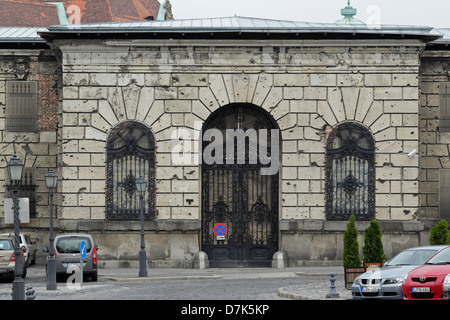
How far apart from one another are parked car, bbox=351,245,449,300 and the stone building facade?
13596mm

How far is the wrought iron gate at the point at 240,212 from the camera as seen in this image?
41406mm

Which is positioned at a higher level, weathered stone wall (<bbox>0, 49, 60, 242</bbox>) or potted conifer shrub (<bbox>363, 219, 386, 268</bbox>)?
weathered stone wall (<bbox>0, 49, 60, 242</bbox>)

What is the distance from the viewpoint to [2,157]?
43.2 meters

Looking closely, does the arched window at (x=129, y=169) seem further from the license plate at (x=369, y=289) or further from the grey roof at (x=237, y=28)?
the license plate at (x=369, y=289)

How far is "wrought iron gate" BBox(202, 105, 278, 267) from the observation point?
41.4 m

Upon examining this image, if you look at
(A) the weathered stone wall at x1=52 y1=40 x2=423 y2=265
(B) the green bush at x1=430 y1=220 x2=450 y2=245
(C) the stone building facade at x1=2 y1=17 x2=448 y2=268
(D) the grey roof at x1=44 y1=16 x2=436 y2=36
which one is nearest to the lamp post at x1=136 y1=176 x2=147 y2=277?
(C) the stone building facade at x1=2 y1=17 x2=448 y2=268

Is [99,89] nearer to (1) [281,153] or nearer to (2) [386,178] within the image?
(1) [281,153]

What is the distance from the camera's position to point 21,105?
43.2 metres

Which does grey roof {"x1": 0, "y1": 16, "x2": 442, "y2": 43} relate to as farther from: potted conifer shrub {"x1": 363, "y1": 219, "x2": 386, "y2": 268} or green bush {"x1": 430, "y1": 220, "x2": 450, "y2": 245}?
green bush {"x1": 430, "y1": 220, "x2": 450, "y2": 245}

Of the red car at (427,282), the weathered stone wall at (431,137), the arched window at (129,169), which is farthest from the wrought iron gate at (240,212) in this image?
the red car at (427,282)

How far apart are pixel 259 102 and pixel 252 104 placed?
0.34 m

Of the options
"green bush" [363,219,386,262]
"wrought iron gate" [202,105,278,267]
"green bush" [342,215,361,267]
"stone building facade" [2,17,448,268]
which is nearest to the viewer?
"green bush" [342,215,361,267]

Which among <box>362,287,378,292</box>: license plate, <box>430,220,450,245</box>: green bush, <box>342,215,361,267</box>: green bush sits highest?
<box>430,220,450,245</box>: green bush

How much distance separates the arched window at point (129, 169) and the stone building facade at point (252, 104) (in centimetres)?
4
